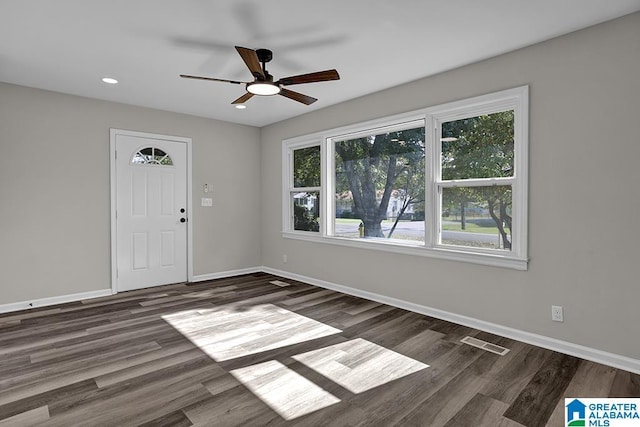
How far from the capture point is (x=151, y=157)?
5.02m

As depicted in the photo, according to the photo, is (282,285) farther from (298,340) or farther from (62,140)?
(62,140)

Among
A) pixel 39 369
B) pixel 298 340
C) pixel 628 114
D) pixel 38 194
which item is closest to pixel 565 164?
pixel 628 114

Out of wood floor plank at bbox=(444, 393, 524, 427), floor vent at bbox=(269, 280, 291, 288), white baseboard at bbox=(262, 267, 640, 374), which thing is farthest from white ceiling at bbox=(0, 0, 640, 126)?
floor vent at bbox=(269, 280, 291, 288)

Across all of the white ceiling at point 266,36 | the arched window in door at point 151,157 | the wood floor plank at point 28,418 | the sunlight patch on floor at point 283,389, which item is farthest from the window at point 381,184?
the wood floor plank at point 28,418

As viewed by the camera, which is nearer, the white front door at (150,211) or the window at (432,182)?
the window at (432,182)

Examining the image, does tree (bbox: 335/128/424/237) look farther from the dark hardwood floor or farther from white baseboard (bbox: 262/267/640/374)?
the dark hardwood floor

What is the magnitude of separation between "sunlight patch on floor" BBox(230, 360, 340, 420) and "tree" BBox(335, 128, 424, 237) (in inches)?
93.0

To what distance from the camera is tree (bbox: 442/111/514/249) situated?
3.24 metres

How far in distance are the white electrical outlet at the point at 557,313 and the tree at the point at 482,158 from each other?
2.00 feet

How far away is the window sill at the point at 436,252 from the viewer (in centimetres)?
315

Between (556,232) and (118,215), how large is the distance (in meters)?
4.98

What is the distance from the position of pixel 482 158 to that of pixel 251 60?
7.52ft

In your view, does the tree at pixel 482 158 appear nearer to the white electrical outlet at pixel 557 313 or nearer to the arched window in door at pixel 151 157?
the white electrical outlet at pixel 557 313

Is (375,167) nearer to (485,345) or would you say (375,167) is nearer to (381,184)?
(381,184)
